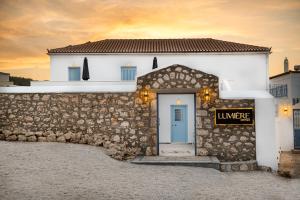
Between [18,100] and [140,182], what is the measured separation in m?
7.32

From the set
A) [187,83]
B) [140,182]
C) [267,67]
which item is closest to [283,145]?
[267,67]

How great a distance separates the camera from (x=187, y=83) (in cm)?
1387

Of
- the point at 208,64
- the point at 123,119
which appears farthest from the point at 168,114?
the point at 208,64

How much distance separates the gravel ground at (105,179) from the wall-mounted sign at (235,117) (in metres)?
2.04

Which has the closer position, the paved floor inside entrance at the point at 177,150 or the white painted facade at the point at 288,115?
the paved floor inside entrance at the point at 177,150

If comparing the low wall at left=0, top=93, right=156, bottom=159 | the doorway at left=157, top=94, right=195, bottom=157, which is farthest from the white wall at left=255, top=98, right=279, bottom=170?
the doorway at left=157, top=94, right=195, bottom=157

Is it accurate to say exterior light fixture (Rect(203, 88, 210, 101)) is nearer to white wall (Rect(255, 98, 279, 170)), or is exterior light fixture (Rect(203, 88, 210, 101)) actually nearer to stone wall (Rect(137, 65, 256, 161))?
stone wall (Rect(137, 65, 256, 161))

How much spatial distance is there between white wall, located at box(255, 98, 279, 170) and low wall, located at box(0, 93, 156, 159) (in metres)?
4.18

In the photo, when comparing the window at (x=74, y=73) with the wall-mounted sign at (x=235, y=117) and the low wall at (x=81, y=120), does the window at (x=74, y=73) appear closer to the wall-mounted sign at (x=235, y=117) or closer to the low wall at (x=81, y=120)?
the low wall at (x=81, y=120)

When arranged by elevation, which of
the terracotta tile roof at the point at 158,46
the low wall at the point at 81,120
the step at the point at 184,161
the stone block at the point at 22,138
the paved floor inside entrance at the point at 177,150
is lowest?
the step at the point at 184,161

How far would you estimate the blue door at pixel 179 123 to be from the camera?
1889 cm

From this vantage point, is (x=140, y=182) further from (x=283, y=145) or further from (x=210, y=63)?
(x=210, y=63)

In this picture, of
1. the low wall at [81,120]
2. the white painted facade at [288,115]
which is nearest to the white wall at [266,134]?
the low wall at [81,120]

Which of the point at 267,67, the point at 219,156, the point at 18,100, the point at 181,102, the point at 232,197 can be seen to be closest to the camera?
the point at 232,197
